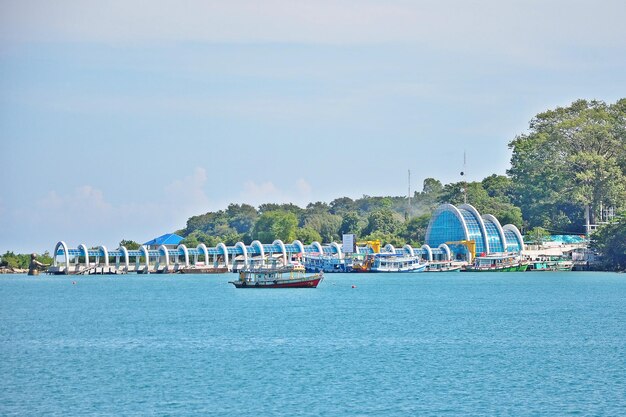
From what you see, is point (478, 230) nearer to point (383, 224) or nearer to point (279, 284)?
point (383, 224)

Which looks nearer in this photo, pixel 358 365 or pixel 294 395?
pixel 294 395

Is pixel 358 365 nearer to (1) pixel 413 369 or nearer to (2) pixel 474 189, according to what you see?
(1) pixel 413 369

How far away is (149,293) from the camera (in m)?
106

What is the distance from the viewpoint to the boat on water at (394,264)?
15600cm

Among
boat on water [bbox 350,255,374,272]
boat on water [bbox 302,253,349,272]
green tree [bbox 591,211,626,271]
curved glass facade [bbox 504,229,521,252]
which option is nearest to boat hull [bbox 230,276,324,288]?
boat on water [bbox 302,253,349,272]

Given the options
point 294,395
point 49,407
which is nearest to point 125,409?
point 49,407

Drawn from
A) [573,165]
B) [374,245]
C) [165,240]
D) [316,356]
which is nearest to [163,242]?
[165,240]

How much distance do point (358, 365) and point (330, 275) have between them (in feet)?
325

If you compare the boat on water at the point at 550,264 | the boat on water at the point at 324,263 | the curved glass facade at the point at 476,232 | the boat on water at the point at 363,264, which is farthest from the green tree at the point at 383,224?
the boat on water at the point at 550,264

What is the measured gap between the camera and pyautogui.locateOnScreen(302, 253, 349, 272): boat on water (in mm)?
157750

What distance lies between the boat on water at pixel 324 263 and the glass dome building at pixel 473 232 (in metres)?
17.1

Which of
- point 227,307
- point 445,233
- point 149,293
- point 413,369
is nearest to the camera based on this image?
point 413,369

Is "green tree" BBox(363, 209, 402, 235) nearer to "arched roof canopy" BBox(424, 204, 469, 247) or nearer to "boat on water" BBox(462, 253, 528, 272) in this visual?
"arched roof canopy" BBox(424, 204, 469, 247)

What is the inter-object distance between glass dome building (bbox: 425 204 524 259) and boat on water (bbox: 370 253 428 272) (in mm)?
9005
